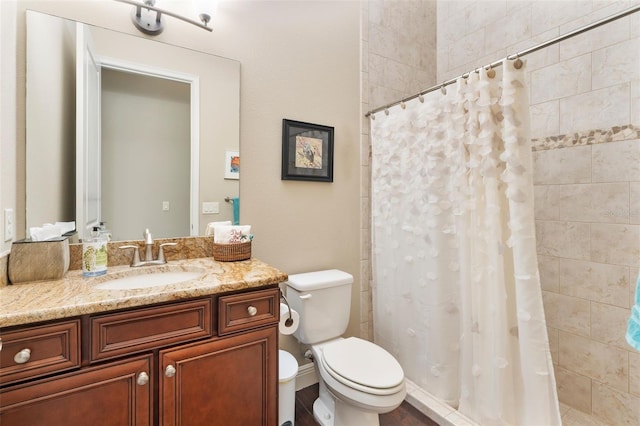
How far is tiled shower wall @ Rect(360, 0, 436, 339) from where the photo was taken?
2.13m

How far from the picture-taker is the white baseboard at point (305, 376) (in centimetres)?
190

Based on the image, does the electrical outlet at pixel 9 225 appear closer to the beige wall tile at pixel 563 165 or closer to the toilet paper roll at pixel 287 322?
the toilet paper roll at pixel 287 322

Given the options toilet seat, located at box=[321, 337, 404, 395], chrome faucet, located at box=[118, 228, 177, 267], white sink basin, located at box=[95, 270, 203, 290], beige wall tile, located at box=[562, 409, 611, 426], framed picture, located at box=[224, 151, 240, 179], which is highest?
framed picture, located at box=[224, 151, 240, 179]

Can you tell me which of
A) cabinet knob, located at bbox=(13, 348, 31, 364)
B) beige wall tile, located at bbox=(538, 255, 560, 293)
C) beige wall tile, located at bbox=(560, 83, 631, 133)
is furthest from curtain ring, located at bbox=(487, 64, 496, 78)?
cabinet knob, located at bbox=(13, 348, 31, 364)

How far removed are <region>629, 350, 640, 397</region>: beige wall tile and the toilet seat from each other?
4.05 ft

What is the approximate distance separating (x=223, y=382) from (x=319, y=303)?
70 cm

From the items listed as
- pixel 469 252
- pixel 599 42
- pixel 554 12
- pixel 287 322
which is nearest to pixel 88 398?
pixel 287 322

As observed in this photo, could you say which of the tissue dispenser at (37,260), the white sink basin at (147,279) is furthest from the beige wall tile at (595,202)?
the tissue dispenser at (37,260)

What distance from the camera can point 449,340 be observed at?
5.41 feet

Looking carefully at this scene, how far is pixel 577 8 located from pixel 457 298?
1.82 metres

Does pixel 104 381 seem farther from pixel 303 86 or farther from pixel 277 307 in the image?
pixel 303 86

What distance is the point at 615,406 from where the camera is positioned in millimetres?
1632

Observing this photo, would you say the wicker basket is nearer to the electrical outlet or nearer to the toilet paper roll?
the toilet paper roll

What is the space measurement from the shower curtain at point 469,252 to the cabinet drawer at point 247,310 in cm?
92
